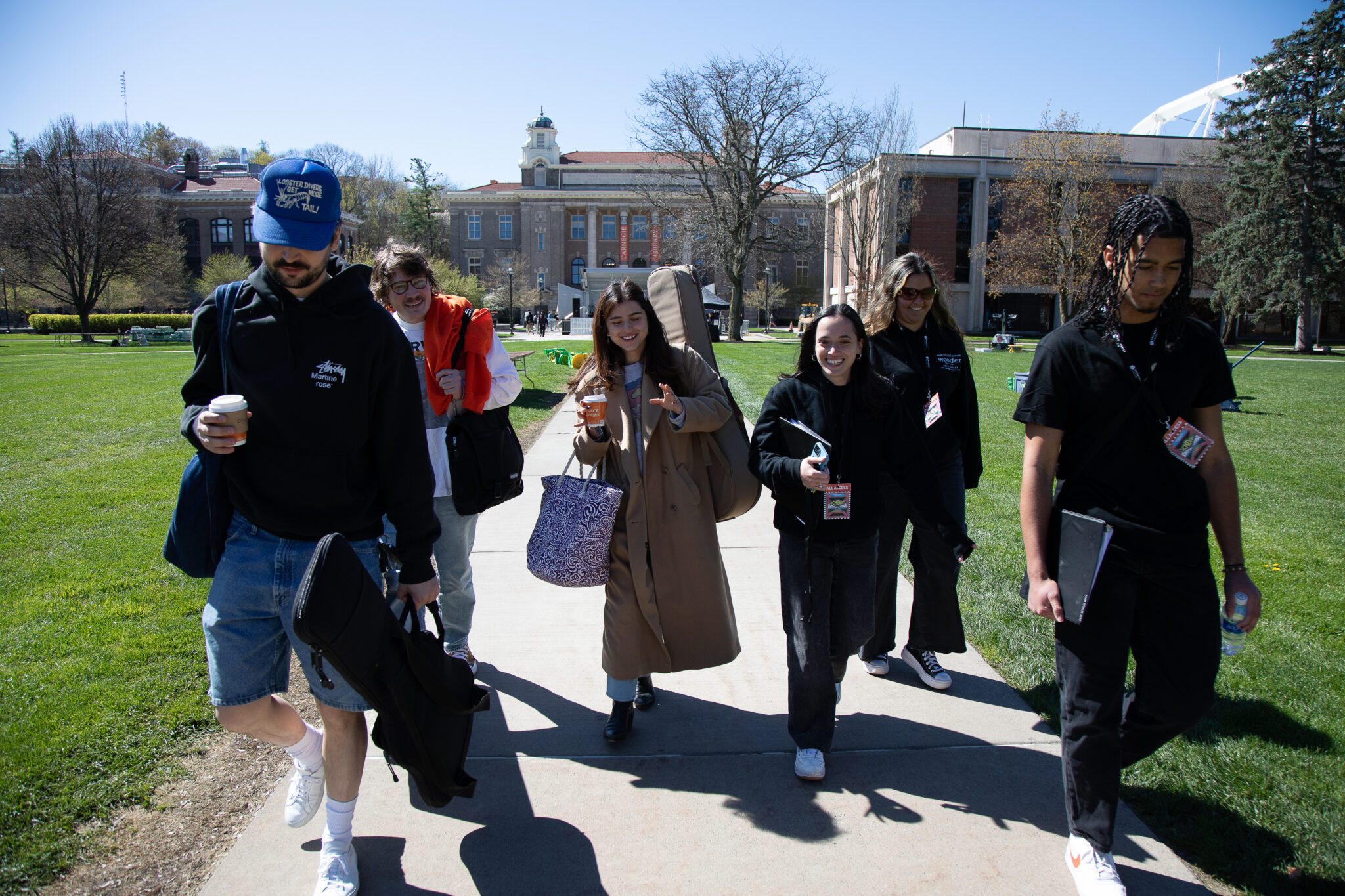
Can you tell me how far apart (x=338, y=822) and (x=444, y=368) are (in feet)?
6.61

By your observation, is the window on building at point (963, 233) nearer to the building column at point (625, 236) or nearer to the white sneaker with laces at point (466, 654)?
the building column at point (625, 236)

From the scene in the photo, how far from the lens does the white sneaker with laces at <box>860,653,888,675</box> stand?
4035mm

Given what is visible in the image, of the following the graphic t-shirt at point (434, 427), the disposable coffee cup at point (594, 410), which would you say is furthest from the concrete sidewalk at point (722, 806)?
the disposable coffee cup at point (594, 410)

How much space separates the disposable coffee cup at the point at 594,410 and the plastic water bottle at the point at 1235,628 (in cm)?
A: 226

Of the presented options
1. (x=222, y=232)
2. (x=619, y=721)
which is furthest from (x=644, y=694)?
(x=222, y=232)

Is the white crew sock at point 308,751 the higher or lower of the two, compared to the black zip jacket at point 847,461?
lower

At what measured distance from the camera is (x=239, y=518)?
→ 7.96 ft

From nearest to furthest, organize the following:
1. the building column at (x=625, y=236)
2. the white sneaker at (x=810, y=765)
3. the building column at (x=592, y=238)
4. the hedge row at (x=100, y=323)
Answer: the white sneaker at (x=810, y=765), the hedge row at (x=100, y=323), the building column at (x=625, y=236), the building column at (x=592, y=238)

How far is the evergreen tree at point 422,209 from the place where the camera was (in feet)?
272

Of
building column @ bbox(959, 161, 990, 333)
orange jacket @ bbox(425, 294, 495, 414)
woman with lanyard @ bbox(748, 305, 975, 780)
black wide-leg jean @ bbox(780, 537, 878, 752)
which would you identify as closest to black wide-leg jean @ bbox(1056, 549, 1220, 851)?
Result: woman with lanyard @ bbox(748, 305, 975, 780)

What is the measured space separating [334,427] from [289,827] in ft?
4.99

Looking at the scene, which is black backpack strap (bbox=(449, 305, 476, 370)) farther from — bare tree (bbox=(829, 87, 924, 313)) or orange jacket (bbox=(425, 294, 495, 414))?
bare tree (bbox=(829, 87, 924, 313))

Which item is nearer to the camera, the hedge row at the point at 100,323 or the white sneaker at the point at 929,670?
the white sneaker at the point at 929,670

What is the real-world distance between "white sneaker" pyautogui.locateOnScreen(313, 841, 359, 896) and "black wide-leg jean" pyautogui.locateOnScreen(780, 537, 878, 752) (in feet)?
5.37
